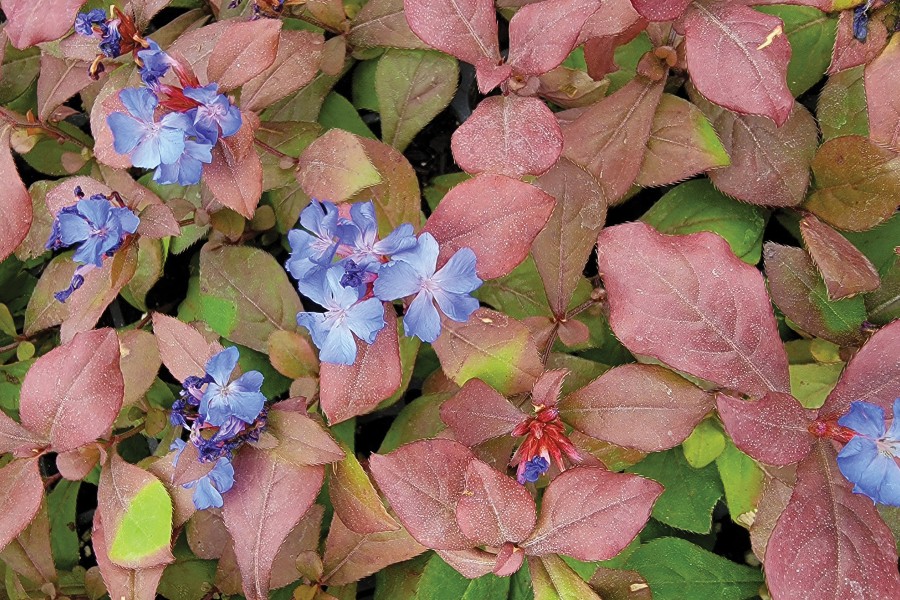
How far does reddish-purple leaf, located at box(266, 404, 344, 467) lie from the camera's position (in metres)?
1.07

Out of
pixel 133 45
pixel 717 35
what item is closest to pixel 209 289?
pixel 133 45

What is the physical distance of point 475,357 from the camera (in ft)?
3.84

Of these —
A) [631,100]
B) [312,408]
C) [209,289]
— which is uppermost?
[631,100]

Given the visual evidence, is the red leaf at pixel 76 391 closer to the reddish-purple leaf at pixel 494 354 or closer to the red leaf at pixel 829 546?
the reddish-purple leaf at pixel 494 354

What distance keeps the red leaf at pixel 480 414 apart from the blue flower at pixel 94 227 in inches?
23.2

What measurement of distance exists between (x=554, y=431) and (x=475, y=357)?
0.60 ft

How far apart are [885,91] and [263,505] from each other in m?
1.14

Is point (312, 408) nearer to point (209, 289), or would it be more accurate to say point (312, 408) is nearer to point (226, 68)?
point (209, 289)

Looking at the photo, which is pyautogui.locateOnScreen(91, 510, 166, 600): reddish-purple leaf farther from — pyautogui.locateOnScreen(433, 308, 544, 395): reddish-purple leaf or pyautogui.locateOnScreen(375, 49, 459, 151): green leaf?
pyautogui.locateOnScreen(375, 49, 459, 151): green leaf

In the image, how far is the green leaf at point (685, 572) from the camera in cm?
134

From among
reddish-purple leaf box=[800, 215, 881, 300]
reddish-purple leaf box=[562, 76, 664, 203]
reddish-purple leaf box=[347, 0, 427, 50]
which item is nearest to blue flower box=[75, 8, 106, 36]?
reddish-purple leaf box=[347, 0, 427, 50]

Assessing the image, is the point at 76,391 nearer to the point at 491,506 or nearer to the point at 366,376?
the point at 366,376

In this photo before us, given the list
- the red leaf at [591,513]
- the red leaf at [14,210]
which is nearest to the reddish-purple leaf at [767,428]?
the red leaf at [591,513]

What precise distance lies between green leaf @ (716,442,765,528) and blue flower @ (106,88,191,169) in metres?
1.05
